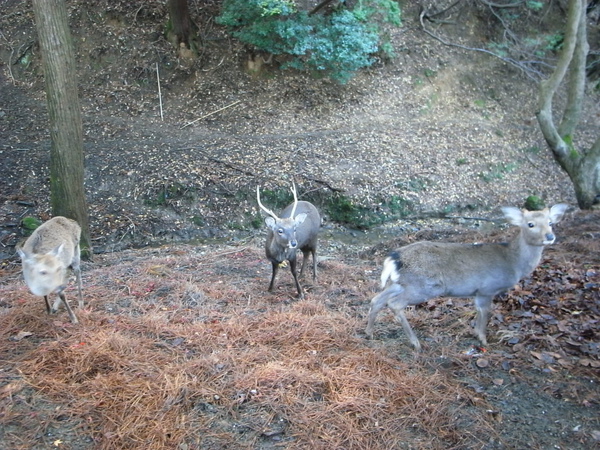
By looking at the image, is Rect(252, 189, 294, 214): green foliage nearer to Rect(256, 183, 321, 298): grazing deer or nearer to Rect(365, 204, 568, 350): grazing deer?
Rect(256, 183, 321, 298): grazing deer

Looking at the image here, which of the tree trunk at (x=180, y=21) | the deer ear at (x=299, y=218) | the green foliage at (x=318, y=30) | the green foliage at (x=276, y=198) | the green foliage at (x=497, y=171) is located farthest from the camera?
the tree trunk at (x=180, y=21)

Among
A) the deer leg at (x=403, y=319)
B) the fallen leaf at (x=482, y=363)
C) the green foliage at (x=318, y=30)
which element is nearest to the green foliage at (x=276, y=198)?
the green foliage at (x=318, y=30)

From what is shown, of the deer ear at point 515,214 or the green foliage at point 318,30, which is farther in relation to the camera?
the green foliage at point 318,30

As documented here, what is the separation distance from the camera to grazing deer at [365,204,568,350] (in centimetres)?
513

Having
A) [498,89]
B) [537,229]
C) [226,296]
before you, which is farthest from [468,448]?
[498,89]

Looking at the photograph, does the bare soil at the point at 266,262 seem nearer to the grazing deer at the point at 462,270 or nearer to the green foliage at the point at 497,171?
the green foliage at the point at 497,171

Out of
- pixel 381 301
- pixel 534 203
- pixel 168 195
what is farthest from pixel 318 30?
pixel 381 301

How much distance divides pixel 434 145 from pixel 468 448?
10.8m

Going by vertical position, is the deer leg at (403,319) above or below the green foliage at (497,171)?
above

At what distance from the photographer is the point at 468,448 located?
3.87 metres

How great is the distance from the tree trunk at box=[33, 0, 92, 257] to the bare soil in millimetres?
1117

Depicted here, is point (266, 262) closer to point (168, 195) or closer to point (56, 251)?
point (168, 195)

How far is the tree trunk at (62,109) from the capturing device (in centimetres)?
789

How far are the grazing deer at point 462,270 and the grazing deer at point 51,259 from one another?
9.73ft
